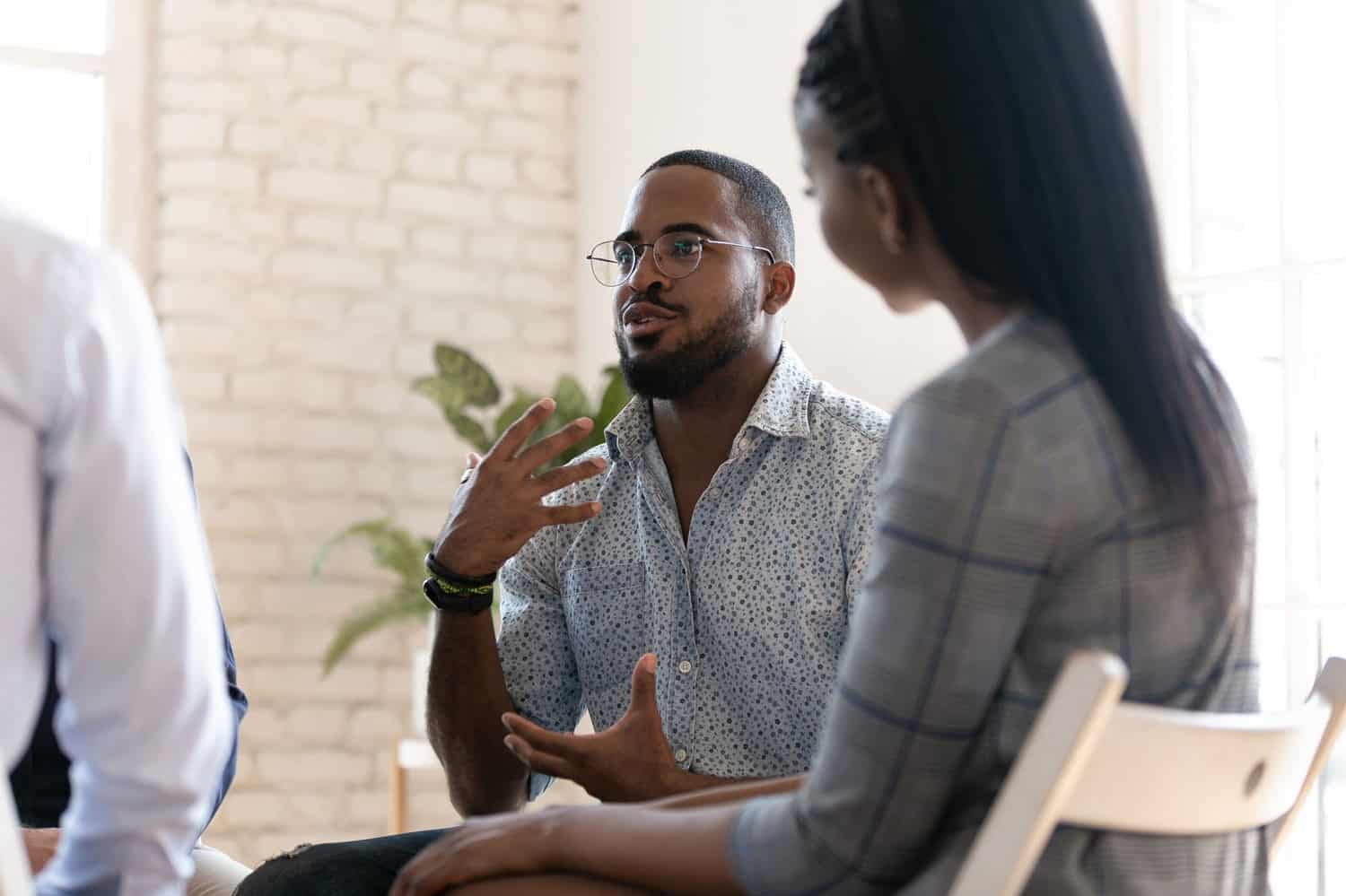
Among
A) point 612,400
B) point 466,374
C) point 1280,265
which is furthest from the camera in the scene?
point 466,374

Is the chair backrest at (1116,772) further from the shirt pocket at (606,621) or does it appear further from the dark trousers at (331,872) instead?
the shirt pocket at (606,621)

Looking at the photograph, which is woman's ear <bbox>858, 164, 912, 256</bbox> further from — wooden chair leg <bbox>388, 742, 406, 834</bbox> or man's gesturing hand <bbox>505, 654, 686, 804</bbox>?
wooden chair leg <bbox>388, 742, 406, 834</bbox>

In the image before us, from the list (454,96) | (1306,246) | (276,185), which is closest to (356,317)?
(276,185)

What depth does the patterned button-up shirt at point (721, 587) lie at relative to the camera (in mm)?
1734

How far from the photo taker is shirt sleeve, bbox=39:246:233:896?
2.69ft

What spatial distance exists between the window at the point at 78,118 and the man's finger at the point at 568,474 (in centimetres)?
242

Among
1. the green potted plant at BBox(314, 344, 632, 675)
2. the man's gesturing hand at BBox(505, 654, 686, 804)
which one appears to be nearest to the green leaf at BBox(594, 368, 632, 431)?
the green potted plant at BBox(314, 344, 632, 675)

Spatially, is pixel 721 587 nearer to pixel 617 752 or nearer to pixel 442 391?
pixel 617 752

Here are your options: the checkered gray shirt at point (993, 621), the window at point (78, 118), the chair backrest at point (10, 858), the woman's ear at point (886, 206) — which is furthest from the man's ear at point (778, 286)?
the window at point (78, 118)

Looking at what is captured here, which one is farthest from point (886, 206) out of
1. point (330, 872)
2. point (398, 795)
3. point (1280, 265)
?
point (398, 795)

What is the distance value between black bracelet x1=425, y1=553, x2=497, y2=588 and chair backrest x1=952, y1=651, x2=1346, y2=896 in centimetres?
101

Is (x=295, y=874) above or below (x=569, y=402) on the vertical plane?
below

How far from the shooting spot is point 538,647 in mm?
1901

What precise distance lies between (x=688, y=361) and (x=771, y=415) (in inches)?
5.4
